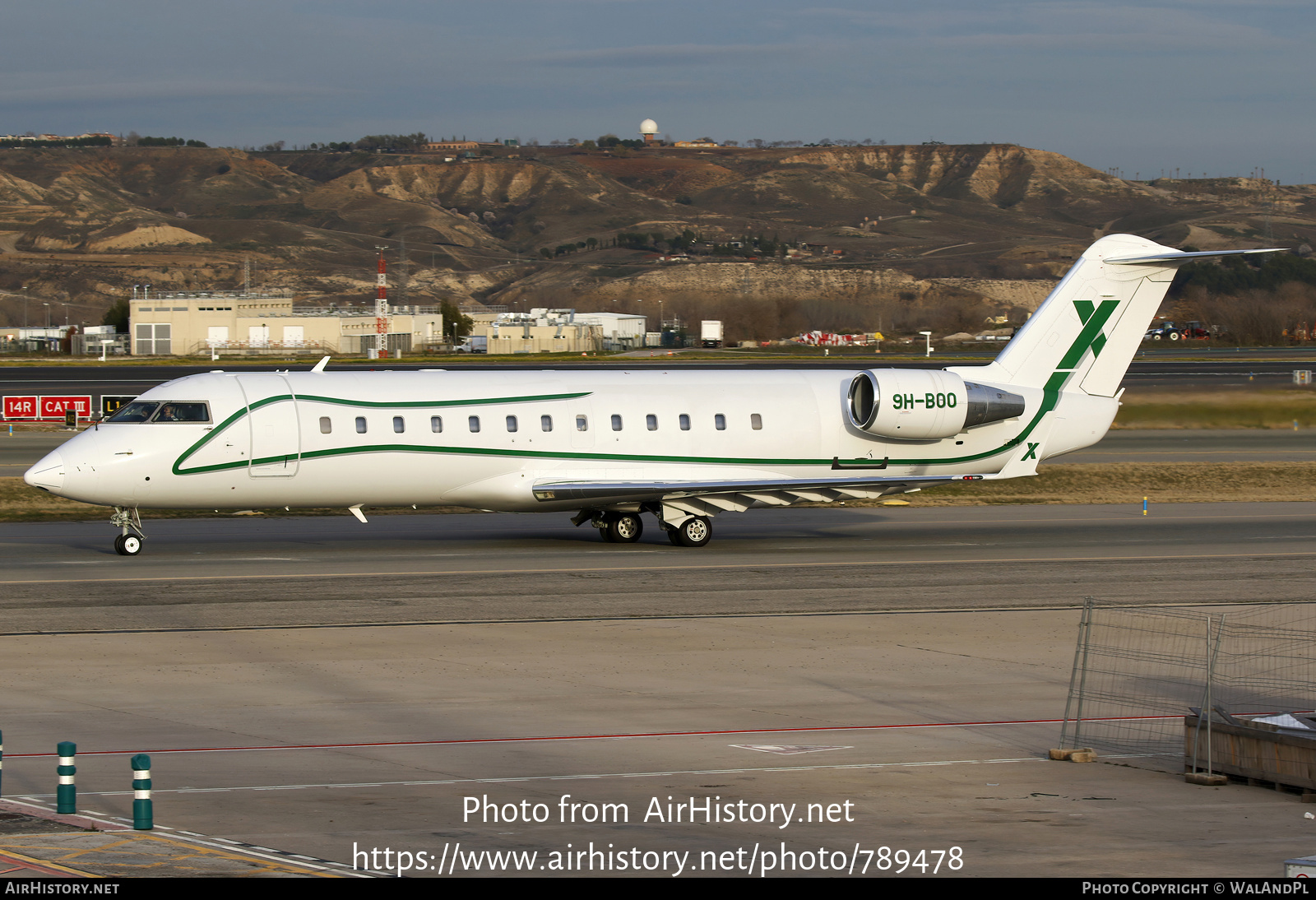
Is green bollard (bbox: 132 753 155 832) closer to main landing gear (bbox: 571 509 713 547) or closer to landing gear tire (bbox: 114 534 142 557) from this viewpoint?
landing gear tire (bbox: 114 534 142 557)

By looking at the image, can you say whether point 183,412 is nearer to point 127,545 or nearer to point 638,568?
point 127,545

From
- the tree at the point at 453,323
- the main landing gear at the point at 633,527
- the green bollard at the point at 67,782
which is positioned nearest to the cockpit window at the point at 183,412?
the main landing gear at the point at 633,527

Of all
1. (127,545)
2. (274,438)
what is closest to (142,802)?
(274,438)

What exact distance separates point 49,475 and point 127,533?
2497 mm

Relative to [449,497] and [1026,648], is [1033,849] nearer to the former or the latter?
[1026,648]

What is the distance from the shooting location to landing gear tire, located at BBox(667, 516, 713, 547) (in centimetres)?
2977

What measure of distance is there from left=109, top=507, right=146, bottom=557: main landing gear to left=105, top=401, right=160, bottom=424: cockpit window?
1822 mm

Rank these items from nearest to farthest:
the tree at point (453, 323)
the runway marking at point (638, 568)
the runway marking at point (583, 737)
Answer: the runway marking at point (583, 737) < the runway marking at point (638, 568) < the tree at point (453, 323)

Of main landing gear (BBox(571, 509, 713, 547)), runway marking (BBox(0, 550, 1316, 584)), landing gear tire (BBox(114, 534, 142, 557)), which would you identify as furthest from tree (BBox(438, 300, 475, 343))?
runway marking (BBox(0, 550, 1316, 584))

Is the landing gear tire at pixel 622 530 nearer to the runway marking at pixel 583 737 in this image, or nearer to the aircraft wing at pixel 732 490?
the aircraft wing at pixel 732 490

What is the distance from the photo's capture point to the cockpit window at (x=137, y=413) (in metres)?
27.5

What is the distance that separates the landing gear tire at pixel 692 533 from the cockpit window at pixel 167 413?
1002 cm

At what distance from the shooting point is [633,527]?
30859mm

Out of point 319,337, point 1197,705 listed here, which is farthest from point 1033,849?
point 319,337
